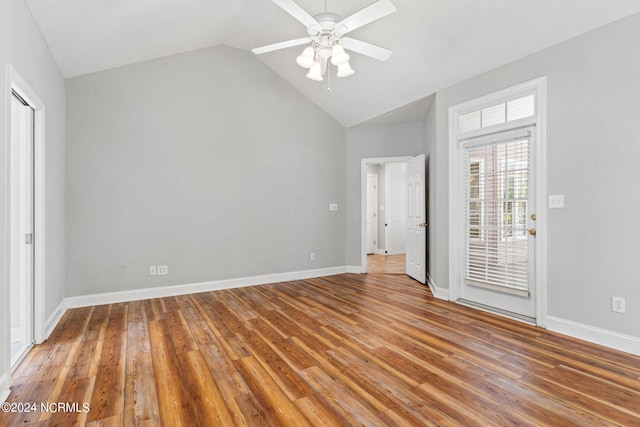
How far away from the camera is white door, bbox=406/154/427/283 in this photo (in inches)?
213

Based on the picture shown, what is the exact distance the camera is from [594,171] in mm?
2947

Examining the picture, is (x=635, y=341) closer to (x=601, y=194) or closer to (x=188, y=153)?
(x=601, y=194)

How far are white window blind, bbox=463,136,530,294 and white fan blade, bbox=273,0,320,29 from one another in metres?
2.53

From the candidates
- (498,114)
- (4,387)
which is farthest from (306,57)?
(4,387)

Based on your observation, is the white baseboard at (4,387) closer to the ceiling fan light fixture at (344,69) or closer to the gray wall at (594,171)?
the ceiling fan light fixture at (344,69)

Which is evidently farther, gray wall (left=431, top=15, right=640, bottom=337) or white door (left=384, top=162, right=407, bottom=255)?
white door (left=384, top=162, right=407, bottom=255)

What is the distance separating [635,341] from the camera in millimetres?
2688

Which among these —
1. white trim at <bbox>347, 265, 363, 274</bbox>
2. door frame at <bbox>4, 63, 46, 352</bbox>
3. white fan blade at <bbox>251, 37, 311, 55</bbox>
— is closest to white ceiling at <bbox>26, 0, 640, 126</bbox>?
door frame at <bbox>4, 63, 46, 352</bbox>

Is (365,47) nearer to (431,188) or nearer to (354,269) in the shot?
(431,188)

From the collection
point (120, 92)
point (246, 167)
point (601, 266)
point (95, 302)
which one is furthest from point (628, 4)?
point (95, 302)

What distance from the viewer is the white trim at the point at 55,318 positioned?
3202mm

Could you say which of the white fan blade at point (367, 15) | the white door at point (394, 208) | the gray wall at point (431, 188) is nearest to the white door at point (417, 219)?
the gray wall at point (431, 188)

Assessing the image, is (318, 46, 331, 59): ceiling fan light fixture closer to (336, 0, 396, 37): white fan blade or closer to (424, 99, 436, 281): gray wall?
(336, 0, 396, 37): white fan blade

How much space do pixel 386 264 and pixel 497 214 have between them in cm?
371
